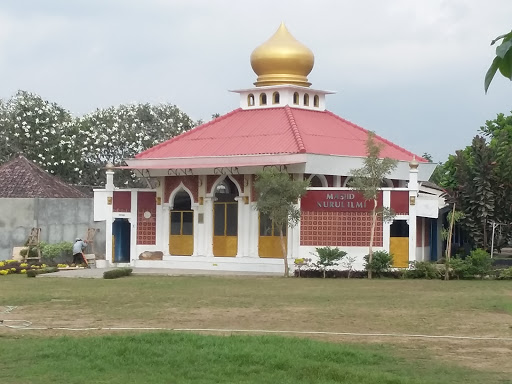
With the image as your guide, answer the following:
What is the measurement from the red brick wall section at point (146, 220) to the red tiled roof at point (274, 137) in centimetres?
146

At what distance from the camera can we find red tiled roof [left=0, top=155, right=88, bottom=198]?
3875cm

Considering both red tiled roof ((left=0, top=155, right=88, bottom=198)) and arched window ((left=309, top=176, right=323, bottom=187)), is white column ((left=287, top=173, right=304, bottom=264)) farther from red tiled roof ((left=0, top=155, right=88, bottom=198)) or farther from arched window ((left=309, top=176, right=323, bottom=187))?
red tiled roof ((left=0, top=155, right=88, bottom=198))

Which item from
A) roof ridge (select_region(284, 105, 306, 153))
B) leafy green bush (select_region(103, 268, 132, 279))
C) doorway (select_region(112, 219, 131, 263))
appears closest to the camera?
leafy green bush (select_region(103, 268, 132, 279))

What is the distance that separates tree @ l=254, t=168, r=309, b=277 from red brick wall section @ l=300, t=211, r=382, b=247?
6.47ft

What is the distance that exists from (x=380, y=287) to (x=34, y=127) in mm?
31497

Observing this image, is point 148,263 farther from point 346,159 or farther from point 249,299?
point 249,299

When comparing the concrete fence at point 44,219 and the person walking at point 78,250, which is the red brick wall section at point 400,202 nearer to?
the person walking at point 78,250

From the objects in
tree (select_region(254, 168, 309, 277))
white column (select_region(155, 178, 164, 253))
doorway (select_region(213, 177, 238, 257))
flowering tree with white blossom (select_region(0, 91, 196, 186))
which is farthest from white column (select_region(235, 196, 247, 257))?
flowering tree with white blossom (select_region(0, 91, 196, 186))

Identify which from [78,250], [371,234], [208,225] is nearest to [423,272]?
[371,234]

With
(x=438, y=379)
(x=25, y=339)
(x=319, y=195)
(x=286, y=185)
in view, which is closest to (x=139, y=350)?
(x=25, y=339)

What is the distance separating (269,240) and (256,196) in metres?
1.52

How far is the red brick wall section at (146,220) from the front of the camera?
35.0 m

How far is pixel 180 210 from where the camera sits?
34.6 meters

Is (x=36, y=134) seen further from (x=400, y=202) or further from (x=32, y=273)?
(x=400, y=202)
